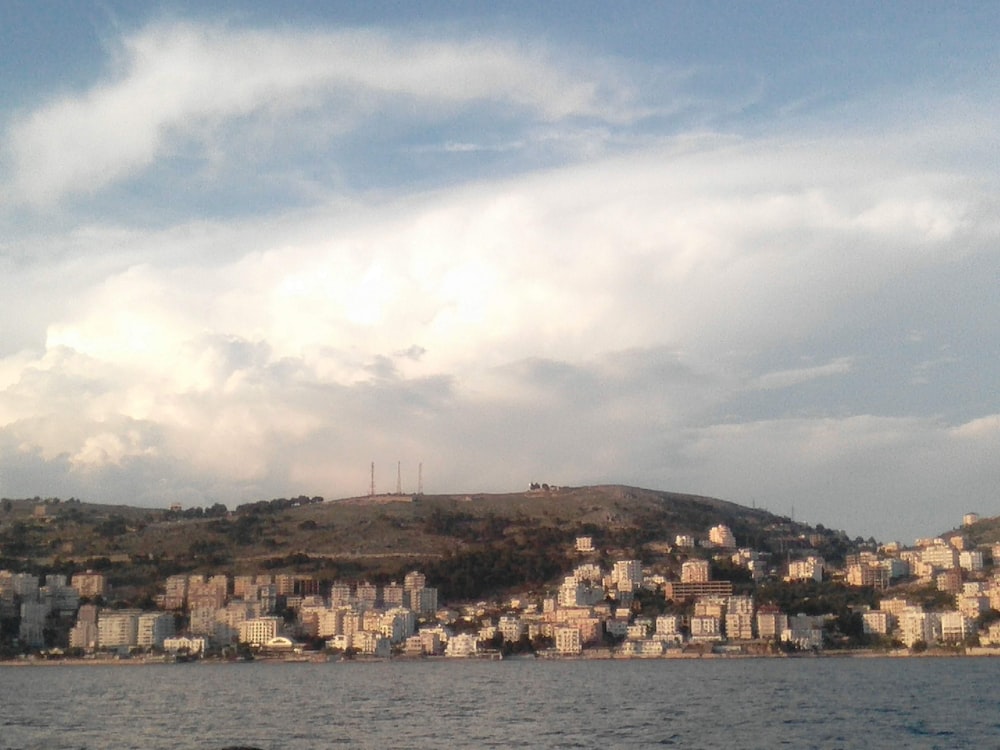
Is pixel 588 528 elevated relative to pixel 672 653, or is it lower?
elevated

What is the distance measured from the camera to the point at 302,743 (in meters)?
42.9

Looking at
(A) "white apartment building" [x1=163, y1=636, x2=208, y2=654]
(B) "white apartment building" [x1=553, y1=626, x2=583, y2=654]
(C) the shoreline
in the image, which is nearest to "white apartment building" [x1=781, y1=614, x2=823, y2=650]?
(C) the shoreline

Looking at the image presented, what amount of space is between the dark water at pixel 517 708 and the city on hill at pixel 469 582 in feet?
80.6

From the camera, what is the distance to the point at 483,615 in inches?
5276

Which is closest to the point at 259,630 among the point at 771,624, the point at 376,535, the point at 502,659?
the point at 502,659

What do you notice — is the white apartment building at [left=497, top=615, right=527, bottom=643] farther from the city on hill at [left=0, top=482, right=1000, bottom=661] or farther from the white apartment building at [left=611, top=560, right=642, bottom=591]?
the white apartment building at [left=611, top=560, right=642, bottom=591]

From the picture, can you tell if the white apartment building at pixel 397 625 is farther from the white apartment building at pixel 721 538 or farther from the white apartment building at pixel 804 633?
the white apartment building at pixel 721 538

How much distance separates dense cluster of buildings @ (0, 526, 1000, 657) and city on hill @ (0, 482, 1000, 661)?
26 cm

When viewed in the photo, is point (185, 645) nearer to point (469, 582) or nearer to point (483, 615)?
point (483, 615)

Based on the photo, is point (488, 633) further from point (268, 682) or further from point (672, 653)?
point (268, 682)

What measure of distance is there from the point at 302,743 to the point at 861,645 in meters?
85.8

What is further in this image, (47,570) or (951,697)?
(47,570)

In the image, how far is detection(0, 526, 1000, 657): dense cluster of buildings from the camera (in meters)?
119

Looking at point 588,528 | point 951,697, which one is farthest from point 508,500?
point 951,697
